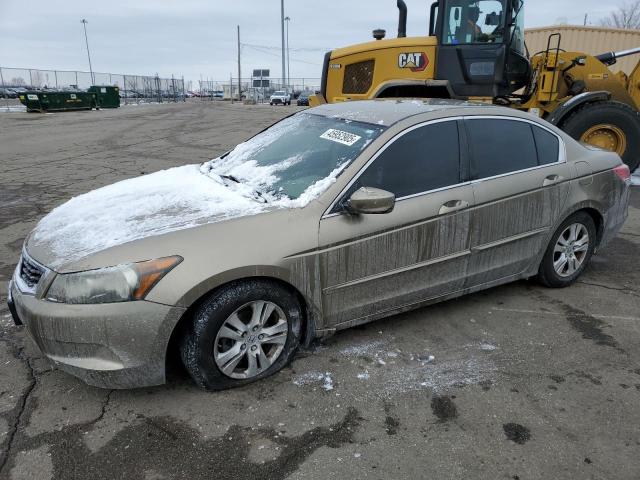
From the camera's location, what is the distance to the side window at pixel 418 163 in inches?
124

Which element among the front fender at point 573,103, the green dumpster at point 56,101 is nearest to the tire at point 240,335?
the front fender at point 573,103

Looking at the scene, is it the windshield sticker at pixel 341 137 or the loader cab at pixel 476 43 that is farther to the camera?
the loader cab at pixel 476 43

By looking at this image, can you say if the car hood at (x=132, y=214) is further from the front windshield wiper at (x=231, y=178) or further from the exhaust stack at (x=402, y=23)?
the exhaust stack at (x=402, y=23)

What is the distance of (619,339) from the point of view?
3428 mm

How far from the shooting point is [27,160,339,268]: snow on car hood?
2.70m

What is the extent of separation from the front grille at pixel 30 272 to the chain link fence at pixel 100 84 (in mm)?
36979

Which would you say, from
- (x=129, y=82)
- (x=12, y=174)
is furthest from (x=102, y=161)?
(x=129, y=82)

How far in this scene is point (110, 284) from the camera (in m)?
2.47

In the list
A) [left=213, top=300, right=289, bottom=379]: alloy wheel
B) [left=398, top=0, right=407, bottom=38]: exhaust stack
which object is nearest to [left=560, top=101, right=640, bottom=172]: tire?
[left=398, top=0, right=407, bottom=38]: exhaust stack

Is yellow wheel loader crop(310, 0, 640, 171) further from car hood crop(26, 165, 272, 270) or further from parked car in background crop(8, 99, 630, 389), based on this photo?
car hood crop(26, 165, 272, 270)

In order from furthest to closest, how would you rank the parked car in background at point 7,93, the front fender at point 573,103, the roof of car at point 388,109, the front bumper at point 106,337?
the parked car in background at point 7,93 → the front fender at point 573,103 → the roof of car at point 388,109 → the front bumper at point 106,337

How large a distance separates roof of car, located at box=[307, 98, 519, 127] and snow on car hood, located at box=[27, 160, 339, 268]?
0.65m

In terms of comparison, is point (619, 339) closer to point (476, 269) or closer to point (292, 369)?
point (476, 269)

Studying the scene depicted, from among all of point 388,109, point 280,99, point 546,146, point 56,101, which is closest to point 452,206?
point 388,109
